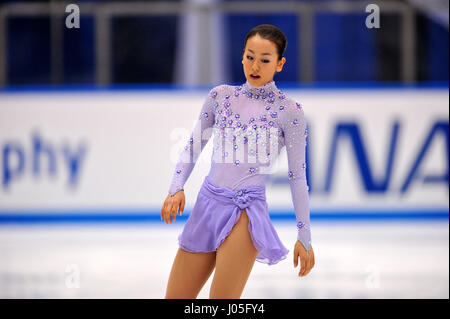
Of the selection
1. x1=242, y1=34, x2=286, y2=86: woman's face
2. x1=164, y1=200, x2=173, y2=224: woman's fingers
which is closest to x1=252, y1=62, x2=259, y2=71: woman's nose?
x1=242, y1=34, x2=286, y2=86: woman's face

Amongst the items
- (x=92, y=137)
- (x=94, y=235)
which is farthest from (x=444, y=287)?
(x=92, y=137)

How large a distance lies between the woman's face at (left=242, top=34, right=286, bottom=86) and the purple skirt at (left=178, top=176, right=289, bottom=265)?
347 mm

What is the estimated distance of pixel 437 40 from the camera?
23.5ft

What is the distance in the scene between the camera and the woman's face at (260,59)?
203 centimetres

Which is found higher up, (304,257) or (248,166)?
(248,166)

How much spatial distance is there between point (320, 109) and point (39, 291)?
12.4ft

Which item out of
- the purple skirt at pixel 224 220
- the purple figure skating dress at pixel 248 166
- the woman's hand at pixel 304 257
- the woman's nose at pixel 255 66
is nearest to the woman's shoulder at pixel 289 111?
the purple figure skating dress at pixel 248 166

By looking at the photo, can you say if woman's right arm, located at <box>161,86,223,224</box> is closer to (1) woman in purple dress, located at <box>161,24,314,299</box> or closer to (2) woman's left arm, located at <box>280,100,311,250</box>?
(1) woman in purple dress, located at <box>161,24,314,299</box>

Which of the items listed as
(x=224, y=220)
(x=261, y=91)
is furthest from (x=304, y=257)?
(x=261, y=91)

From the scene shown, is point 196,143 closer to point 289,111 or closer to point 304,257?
point 289,111

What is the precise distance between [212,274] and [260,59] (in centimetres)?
260

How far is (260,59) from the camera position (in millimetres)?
2043

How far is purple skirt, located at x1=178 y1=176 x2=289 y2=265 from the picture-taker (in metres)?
2.02
